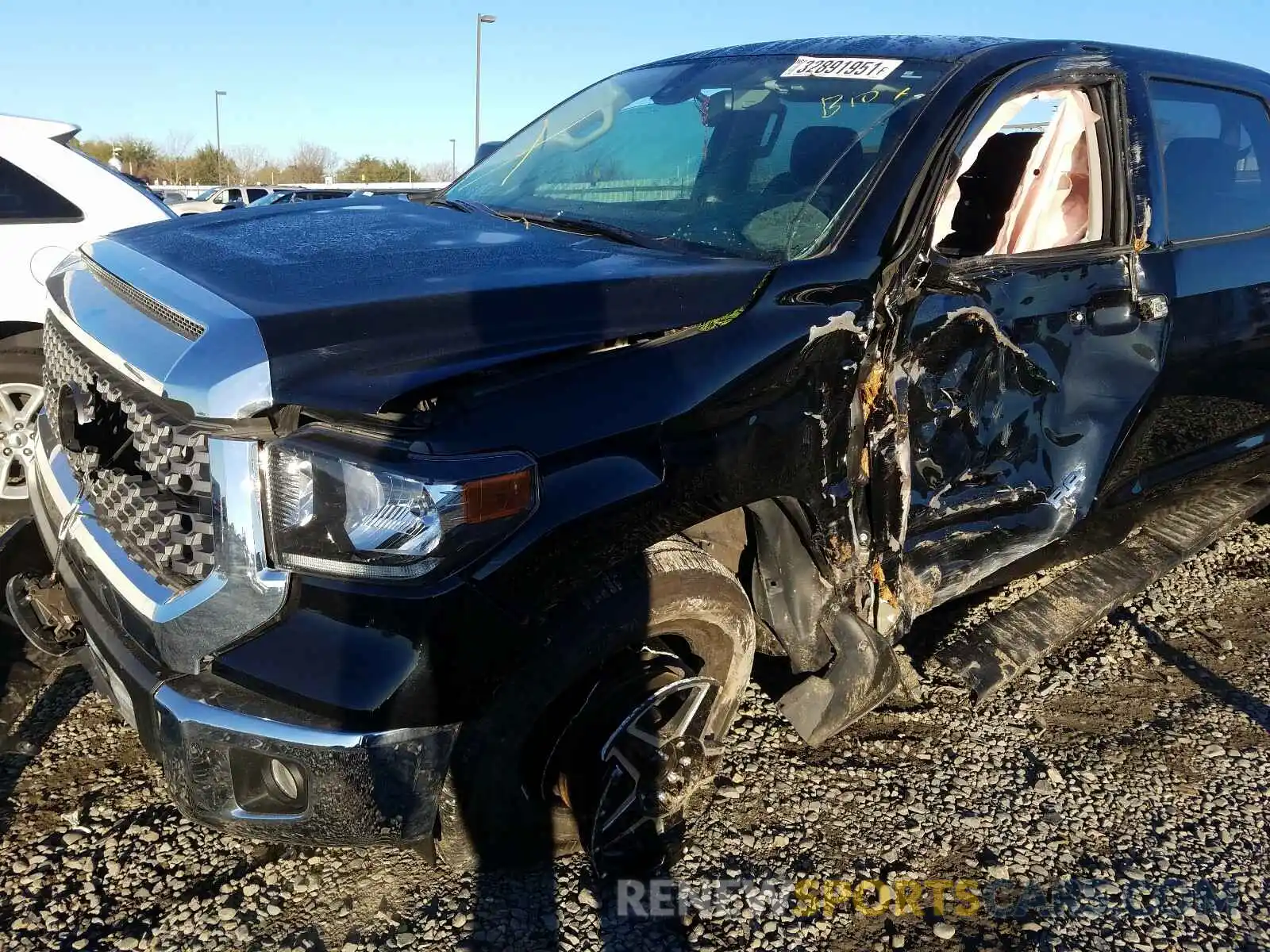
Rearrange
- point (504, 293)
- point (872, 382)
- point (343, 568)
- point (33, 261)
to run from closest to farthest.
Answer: point (343, 568)
point (504, 293)
point (872, 382)
point (33, 261)

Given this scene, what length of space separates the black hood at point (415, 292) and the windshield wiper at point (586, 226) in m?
0.08

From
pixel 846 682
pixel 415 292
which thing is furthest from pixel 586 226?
pixel 846 682

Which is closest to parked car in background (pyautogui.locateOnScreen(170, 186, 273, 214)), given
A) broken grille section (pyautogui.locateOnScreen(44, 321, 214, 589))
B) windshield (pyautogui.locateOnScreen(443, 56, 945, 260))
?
windshield (pyautogui.locateOnScreen(443, 56, 945, 260))

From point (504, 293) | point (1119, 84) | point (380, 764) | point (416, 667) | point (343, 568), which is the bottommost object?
point (380, 764)

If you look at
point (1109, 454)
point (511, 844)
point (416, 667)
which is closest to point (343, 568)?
point (416, 667)

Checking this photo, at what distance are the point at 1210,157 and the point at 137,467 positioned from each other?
3664 millimetres

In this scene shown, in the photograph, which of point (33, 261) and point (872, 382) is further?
point (33, 261)

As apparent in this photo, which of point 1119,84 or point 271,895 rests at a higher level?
point 1119,84

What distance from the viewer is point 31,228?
4.44 meters

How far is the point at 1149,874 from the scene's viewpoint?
8.53 feet

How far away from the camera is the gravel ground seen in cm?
230

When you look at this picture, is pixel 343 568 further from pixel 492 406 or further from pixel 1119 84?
pixel 1119 84

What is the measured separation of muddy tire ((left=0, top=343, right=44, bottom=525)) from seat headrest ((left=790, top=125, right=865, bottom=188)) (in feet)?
11.3

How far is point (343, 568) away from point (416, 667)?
23 cm
